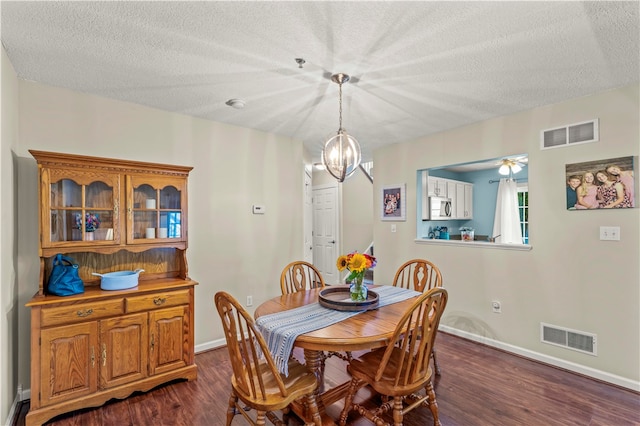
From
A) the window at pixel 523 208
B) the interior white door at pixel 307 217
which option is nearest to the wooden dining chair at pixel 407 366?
the interior white door at pixel 307 217

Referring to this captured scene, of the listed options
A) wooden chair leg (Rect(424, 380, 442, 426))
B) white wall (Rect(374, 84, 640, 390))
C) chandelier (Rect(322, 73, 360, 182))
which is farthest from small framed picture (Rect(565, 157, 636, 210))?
wooden chair leg (Rect(424, 380, 442, 426))

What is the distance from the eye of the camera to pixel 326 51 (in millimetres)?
1960

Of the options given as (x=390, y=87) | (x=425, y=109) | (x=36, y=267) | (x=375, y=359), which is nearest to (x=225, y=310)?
(x=375, y=359)

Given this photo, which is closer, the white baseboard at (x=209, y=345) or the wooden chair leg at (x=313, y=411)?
the wooden chair leg at (x=313, y=411)

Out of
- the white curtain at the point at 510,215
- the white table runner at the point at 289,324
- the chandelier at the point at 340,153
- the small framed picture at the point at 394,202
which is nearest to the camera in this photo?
the white table runner at the point at 289,324

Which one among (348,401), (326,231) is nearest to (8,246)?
(348,401)

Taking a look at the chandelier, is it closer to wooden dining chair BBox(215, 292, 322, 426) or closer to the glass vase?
the glass vase

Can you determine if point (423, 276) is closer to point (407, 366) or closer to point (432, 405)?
point (432, 405)

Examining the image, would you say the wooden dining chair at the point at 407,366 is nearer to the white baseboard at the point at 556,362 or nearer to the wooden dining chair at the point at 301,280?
the wooden dining chair at the point at 301,280

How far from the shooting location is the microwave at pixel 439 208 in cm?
489

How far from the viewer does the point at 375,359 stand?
2.01 meters

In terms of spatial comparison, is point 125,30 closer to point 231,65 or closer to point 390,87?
point 231,65

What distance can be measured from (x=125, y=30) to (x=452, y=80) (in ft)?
7.18

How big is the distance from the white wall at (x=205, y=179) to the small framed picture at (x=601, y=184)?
2851mm
